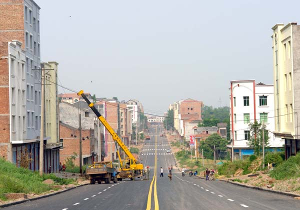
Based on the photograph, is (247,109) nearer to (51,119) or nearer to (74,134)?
(74,134)

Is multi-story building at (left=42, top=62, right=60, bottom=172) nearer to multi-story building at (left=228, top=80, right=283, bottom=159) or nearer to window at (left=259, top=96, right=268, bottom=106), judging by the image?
multi-story building at (left=228, top=80, right=283, bottom=159)

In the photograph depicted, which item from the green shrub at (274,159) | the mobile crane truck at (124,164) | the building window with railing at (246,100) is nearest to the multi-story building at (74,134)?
the mobile crane truck at (124,164)

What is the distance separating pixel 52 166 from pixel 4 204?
164 feet

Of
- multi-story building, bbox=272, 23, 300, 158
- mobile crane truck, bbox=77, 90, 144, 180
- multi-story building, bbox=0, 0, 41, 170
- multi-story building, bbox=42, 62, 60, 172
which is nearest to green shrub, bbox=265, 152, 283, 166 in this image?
multi-story building, bbox=272, 23, 300, 158

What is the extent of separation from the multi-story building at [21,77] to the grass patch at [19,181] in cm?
779

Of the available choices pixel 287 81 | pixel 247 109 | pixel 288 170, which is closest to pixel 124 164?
pixel 287 81

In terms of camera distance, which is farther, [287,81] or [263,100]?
[263,100]

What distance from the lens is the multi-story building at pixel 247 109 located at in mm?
99000

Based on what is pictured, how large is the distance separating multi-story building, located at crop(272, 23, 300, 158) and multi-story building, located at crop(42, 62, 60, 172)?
29669mm

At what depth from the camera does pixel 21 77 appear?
61.1m

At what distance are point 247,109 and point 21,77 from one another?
4923 centimetres

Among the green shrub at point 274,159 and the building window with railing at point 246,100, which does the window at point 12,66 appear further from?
the building window with railing at point 246,100

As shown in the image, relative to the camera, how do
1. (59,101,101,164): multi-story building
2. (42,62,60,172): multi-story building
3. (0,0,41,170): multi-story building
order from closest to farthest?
(0,0,41,170): multi-story building < (42,62,60,172): multi-story building < (59,101,101,164): multi-story building

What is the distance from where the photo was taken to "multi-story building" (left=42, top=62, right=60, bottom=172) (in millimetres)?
75375
